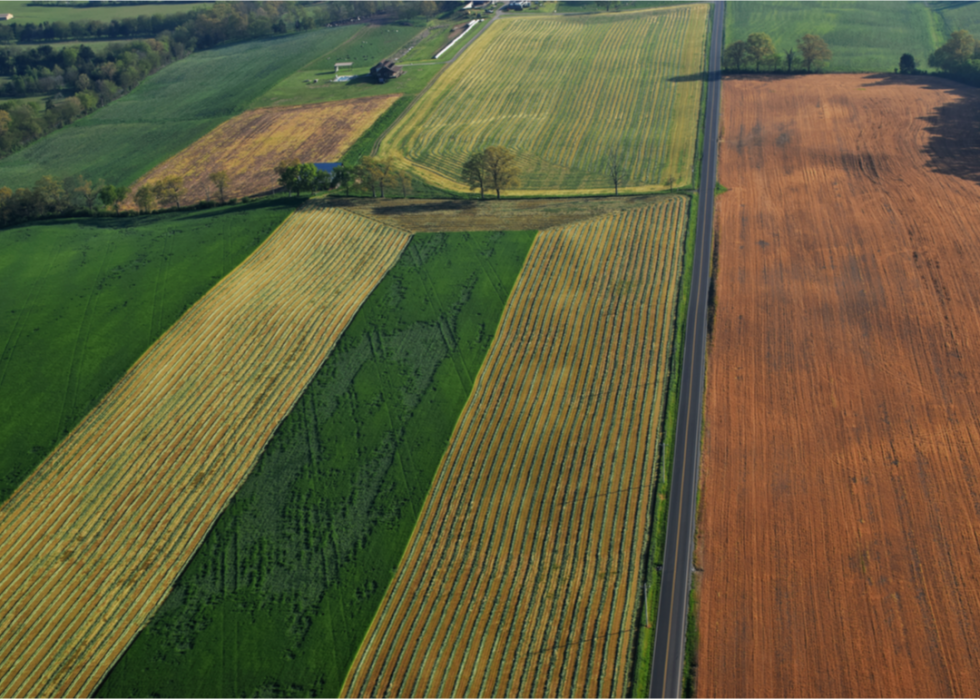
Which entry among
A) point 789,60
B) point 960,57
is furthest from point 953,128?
point 789,60

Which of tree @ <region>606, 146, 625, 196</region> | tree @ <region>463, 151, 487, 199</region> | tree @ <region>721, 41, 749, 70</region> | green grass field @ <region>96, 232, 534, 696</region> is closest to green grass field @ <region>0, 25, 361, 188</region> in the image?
tree @ <region>463, 151, 487, 199</region>

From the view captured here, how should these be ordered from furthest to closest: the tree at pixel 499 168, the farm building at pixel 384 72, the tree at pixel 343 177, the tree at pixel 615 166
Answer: the farm building at pixel 384 72
the tree at pixel 343 177
the tree at pixel 615 166
the tree at pixel 499 168

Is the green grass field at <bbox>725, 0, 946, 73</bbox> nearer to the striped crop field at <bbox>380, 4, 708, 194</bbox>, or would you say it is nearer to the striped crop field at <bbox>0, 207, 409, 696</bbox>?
the striped crop field at <bbox>380, 4, 708, 194</bbox>

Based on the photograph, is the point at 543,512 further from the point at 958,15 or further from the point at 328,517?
the point at 958,15

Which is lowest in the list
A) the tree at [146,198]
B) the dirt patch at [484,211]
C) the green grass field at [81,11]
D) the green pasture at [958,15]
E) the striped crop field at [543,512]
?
→ the striped crop field at [543,512]

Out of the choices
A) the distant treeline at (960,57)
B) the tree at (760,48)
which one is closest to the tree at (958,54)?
the distant treeline at (960,57)

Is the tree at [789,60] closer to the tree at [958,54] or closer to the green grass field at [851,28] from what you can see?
the green grass field at [851,28]

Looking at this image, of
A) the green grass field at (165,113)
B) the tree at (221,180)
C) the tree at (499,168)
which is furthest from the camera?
the green grass field at (165,113)

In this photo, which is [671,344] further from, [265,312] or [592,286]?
[265,312]
